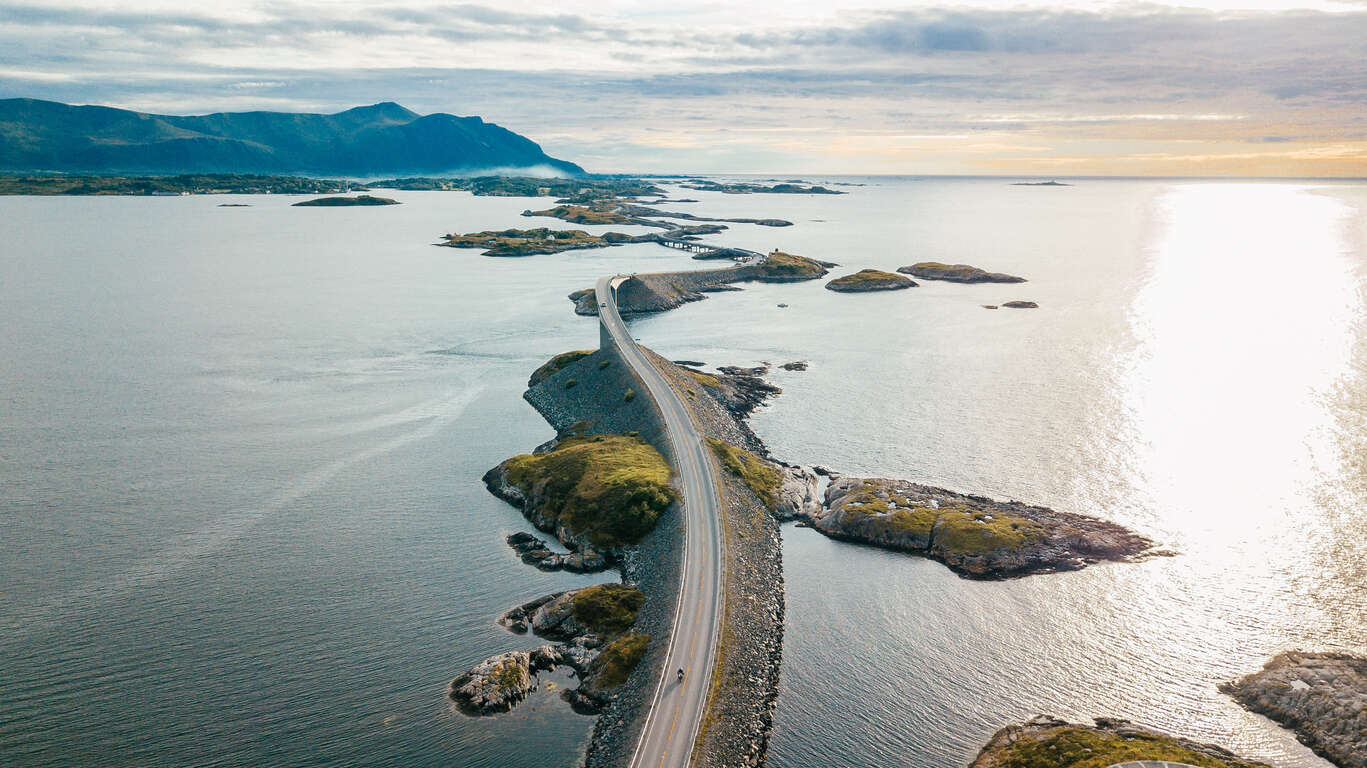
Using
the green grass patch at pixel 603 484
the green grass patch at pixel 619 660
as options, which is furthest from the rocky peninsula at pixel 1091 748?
the green grass patch at pixel 603 484

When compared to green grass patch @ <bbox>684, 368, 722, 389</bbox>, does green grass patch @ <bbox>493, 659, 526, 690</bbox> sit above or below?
below

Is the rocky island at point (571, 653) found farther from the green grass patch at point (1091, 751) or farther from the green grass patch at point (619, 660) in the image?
the green grass patch at point (1091, 751)

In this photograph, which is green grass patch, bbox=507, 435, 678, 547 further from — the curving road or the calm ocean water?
the calm ocean water

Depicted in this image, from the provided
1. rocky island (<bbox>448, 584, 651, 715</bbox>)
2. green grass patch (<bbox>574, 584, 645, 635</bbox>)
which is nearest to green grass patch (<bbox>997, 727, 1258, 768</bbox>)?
rocky island (<bbox>448, 584, 651, 715</bbox>)

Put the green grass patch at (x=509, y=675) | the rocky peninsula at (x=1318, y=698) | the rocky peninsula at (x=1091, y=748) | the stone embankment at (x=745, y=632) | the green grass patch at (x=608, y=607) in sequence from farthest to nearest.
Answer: the green grass patch at (x=608, y=607) → the green grass patch at (x=509, y=675) → the stone embankment at (x=745, y=632) → the rocky peninsula at (x=1318, y=698) → the rocky peninsula at (x=1091, y=748)

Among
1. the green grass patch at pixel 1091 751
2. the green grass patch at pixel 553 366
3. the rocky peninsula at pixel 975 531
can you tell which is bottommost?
the green grass patch at pixel 1091 751

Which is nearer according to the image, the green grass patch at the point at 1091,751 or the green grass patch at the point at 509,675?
the green grass patch at the point at 1091,751

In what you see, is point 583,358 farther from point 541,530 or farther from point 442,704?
point 442,704
